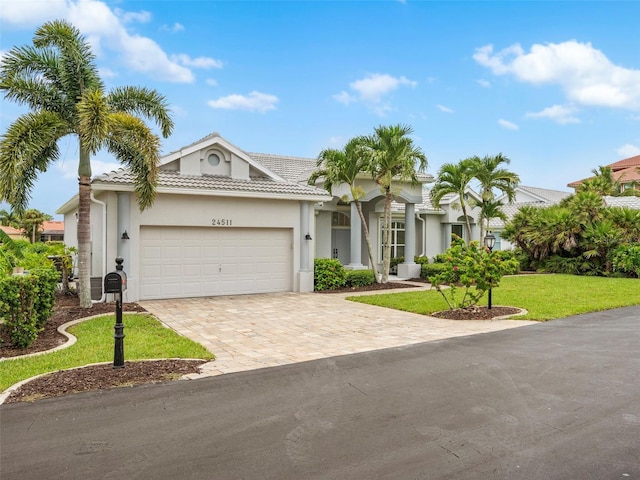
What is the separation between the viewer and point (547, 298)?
1336 cm

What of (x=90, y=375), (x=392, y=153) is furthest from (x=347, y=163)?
(x=90, y=375)

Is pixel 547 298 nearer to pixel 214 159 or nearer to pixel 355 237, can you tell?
pixel 355 237

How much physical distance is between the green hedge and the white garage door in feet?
17.8

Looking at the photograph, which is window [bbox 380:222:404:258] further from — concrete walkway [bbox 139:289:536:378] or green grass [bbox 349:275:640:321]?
concrete walkway [bbox 139:289:536:378]

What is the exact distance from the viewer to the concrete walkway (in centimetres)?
722

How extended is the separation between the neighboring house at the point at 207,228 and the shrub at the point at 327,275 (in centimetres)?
42

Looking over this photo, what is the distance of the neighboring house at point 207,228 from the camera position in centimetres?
1268

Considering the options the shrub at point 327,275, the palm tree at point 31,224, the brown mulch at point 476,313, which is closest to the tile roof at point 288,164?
the shrub at point 327,275

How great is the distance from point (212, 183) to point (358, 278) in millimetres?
6316

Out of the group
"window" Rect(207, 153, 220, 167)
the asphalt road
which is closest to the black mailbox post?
the asphalt road

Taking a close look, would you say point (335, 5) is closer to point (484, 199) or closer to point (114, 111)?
point (114, 111)

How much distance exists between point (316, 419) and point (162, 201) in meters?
10.2

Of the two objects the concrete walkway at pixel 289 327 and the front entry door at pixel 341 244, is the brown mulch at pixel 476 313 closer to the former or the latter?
the concrete walkway at pixel 289 327

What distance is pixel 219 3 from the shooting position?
1462cm
